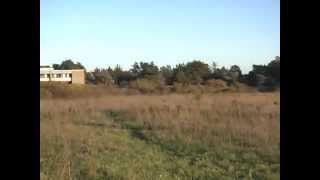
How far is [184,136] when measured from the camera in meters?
Answer: 7.18

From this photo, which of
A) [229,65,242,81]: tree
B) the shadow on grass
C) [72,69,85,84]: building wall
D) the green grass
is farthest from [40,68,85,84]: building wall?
the green grass

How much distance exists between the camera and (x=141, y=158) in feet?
18.1

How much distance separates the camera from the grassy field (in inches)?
185

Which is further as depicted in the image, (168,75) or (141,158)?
(168,75)

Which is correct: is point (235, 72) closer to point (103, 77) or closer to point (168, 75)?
point (168, 75)

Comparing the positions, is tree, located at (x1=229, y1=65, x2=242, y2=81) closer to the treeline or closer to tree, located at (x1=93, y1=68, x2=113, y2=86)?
the treeline

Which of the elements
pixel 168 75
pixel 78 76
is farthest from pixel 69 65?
pixel 168 75

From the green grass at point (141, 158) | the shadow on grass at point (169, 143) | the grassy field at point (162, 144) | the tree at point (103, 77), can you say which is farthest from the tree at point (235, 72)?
the green grass at point (141, 158)

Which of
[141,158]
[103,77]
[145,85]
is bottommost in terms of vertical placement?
[141,158]

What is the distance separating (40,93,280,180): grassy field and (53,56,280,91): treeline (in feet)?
18.5

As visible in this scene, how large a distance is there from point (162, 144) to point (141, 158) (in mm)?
1032

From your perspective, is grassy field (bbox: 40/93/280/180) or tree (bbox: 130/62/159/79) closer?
grassy field (bbox: 40/93/280/180)

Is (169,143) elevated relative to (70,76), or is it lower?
lower

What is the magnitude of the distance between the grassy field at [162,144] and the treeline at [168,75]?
5.63 metres
